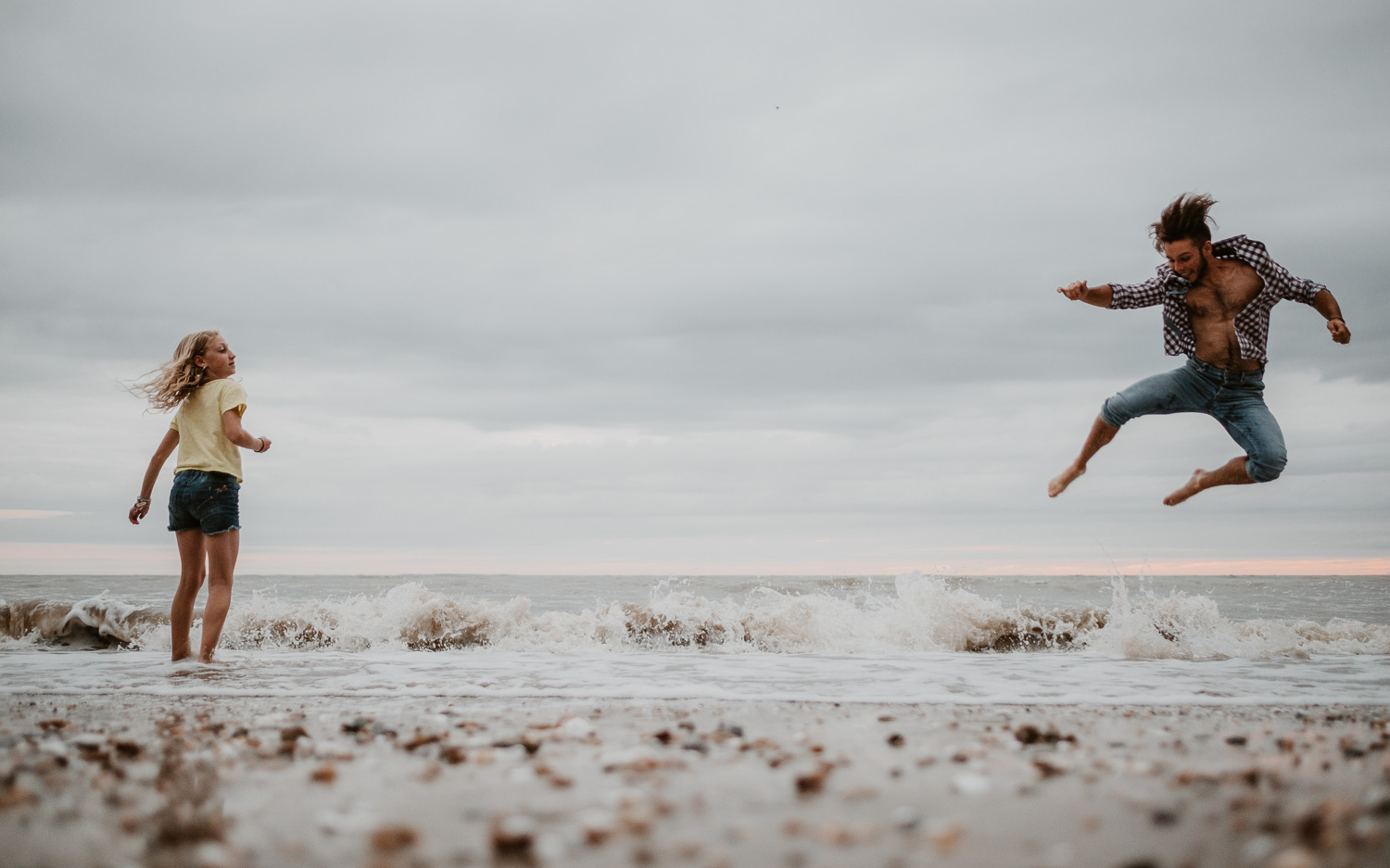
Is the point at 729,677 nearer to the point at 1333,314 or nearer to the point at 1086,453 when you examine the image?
the point at 1086,453

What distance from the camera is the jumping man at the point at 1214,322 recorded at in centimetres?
584

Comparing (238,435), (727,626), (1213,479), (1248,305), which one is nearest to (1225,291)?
(1248,305)

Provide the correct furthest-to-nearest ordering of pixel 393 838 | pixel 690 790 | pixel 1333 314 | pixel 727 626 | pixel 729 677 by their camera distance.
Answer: pixel 727 626, pixel 729 677, pixel 1333 314, pixel 690 790, pixel 393 838

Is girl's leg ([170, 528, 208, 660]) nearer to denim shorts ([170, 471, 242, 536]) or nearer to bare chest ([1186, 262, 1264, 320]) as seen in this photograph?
denim shorts ([170, 471, 242, 536])

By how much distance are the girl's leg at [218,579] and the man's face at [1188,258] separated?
7155mm

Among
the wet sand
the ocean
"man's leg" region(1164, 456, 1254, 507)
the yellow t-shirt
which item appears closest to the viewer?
the wet sand

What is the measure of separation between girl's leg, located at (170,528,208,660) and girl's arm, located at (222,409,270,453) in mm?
853

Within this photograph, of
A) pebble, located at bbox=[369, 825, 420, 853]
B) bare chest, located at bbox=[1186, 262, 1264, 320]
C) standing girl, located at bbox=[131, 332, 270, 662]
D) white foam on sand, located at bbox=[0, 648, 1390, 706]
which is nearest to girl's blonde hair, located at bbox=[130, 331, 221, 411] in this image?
standing girl, located at bbox=[131, 332, 270, 662]

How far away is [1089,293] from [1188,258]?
→ 0.67 meters

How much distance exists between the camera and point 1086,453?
6559 mm

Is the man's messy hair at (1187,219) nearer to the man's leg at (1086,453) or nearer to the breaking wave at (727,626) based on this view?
the man's leg at (1086,453)

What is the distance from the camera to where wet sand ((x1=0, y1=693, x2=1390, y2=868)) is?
2090 mm

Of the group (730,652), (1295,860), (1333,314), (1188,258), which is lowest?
(730,652)

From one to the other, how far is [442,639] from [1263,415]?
822 centimetres
